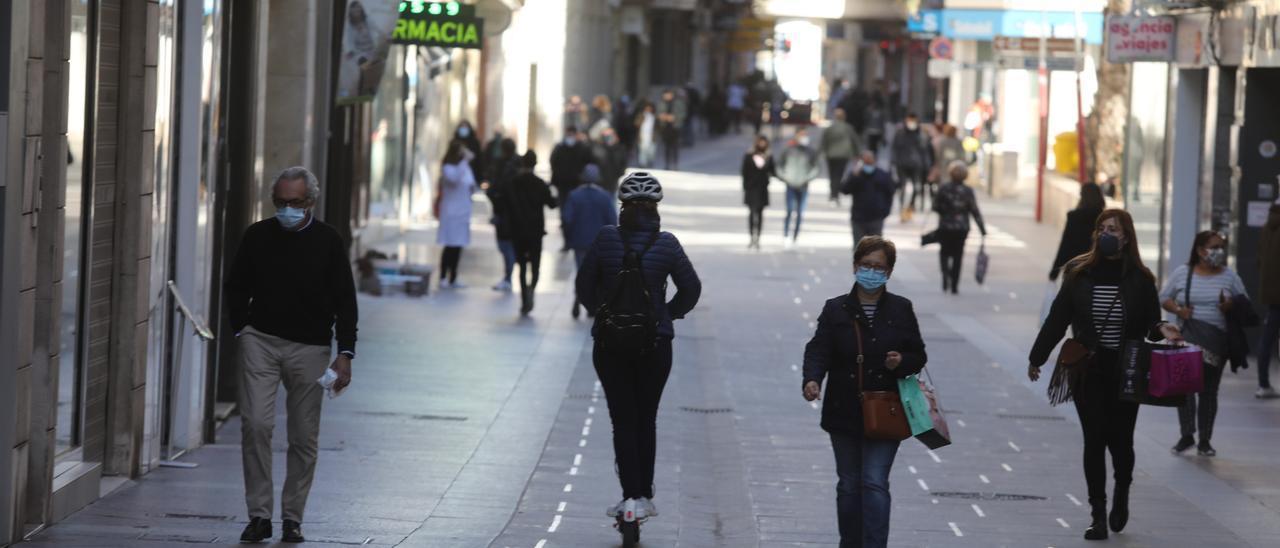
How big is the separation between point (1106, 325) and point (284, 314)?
3703mm

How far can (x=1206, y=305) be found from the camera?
42.6ft

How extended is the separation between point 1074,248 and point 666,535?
7989 mm

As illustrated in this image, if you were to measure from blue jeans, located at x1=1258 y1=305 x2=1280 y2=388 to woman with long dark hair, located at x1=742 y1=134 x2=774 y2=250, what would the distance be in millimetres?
12336

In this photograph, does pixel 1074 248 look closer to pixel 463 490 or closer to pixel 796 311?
pixel 796 311

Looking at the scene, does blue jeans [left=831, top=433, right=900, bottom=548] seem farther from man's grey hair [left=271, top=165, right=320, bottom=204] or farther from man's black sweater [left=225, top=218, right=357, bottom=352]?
man's grey hair [left=271, top=165, right=320, bottom=204]

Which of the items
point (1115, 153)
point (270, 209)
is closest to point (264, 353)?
point (270, 209)

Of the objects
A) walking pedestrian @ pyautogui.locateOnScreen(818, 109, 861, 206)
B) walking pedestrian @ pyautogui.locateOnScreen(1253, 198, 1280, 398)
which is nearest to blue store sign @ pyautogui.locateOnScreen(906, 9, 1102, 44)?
walking pedestrian @ pyautogui.locateOnScreen(818, 109, 861, 206)

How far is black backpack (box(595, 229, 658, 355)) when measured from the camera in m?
9.26

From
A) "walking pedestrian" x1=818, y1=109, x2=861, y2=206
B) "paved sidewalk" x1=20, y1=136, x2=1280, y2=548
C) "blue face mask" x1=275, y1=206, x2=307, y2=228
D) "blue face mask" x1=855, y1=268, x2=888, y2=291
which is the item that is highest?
"walking pedestrian" x1=818, y1=109, x2=861, y2=206

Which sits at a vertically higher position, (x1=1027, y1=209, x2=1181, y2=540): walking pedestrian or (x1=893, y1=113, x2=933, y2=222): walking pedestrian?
(x1=893, y1=113, x2=933, y2=222): walking pedestrian

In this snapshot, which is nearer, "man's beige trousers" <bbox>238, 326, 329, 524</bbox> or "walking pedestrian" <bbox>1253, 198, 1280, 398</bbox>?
"man's beige trousers" <bbox>238, 326, 329, 524</bbox>

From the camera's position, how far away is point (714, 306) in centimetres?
2177

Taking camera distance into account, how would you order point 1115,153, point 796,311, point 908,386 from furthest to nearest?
point 1115,153, point 796,311, point 908,386

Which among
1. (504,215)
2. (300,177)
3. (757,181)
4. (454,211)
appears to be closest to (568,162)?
(757,181)
